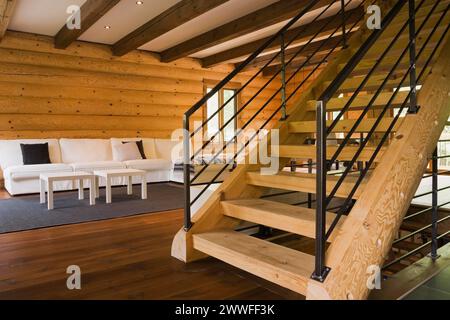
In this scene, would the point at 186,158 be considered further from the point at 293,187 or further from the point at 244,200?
the point at 293,187

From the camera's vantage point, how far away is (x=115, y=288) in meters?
2.10

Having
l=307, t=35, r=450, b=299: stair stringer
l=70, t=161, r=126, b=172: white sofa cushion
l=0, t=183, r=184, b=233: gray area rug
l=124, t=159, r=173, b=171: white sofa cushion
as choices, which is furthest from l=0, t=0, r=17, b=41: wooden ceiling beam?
l=307, t=35, r=450, b=299: stair stringer

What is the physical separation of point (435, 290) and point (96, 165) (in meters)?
5.21

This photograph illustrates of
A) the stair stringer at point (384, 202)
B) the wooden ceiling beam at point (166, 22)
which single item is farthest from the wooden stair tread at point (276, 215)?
the wooden ceiling beam at point (166, 22)

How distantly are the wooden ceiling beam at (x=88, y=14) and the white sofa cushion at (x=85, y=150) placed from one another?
1.70 m

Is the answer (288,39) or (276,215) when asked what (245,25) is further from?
(276,215)

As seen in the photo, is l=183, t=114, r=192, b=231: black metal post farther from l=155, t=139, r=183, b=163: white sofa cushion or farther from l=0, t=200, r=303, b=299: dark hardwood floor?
l=155, t=139, r=183, b=163: white sofa cushion

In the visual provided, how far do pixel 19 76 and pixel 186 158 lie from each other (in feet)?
17.1

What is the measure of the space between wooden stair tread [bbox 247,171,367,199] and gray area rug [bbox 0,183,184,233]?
6.30ft

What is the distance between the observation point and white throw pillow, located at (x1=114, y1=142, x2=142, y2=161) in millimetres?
6671

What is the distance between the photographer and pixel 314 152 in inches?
98.6

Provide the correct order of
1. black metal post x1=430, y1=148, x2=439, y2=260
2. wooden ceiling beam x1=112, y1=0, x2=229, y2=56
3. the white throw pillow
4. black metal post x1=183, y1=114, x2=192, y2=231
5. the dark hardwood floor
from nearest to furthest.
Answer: the dark hardwood floor → black metal post x1=430, y1=148, x2=439, y2=260 → black metal post x1=183, y1=114, x2=192, y2=231 → wooden ceiling beam x1=112, y1=0, x2=229, y2=56 → the white throw pillow
